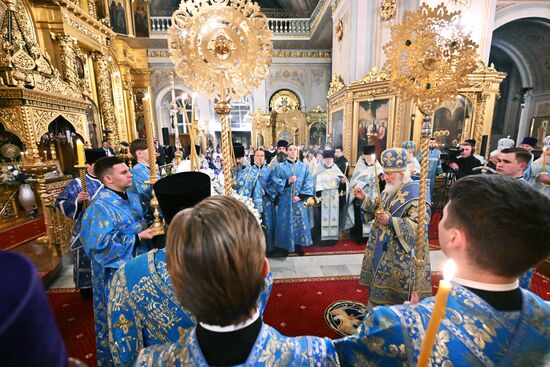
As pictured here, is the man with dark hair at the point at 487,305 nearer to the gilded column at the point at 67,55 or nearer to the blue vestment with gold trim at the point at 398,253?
the blue vestment with gold trim at the point at 398,253

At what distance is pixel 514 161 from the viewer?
2.77 m

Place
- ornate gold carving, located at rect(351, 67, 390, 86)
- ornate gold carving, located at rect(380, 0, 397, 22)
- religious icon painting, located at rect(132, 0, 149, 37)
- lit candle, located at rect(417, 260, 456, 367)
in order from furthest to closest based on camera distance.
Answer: religious icon painting, located at rect(132, 0, 149, 37)
ornate gold carving, located at rect(351, 67, 390, 86)
ornate gold carving, located at rect(380, 0, 397, 22)
lit candle, located at rect(417, 260, 456, 367)

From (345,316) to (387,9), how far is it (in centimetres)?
963

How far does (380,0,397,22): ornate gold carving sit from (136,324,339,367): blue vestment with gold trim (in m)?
10.4

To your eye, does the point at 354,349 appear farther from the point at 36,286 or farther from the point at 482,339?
the point at 36,286

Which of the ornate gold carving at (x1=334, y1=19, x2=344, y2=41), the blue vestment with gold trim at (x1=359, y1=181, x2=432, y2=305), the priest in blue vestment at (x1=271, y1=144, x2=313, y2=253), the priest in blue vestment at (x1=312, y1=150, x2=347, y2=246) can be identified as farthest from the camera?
the ornate gold carving at (x1=334, y1=19, x2=344, y2=41)

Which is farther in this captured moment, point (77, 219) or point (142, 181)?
point (77, 219)

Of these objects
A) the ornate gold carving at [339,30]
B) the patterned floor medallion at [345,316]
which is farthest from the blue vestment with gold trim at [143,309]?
the ornate gold carving at [339,30]

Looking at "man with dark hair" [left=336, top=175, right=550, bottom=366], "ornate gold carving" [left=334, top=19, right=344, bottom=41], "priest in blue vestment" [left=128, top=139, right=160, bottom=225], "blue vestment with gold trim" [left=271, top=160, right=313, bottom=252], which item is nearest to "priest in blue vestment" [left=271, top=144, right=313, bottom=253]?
"blue vestment with gold trim" [left=271, top=160, right=313, bottom=252]

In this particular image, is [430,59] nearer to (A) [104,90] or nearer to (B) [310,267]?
(B) [310,267]

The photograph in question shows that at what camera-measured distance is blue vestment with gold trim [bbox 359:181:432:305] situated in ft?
7.54

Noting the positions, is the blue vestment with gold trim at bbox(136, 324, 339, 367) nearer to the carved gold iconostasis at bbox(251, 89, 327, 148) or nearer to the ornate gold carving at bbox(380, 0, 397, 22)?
the ornate gold carving at bbox(380, 0, 397, 22)

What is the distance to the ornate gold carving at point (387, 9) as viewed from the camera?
334 inches

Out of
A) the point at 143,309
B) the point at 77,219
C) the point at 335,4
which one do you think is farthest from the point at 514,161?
the point at 335,4
